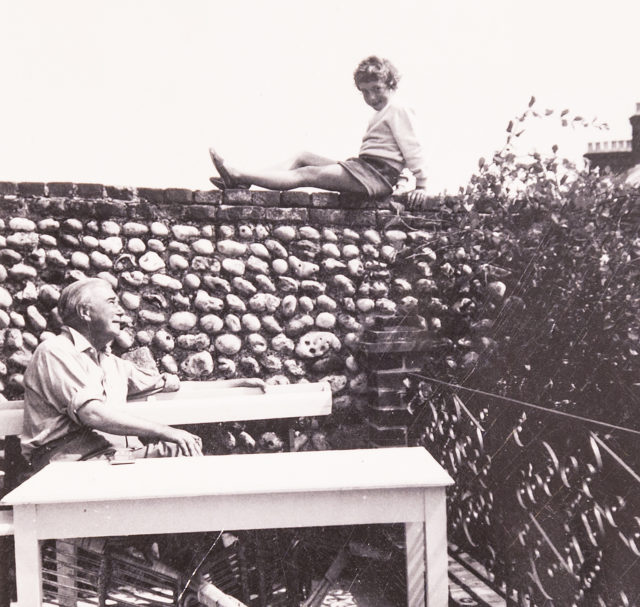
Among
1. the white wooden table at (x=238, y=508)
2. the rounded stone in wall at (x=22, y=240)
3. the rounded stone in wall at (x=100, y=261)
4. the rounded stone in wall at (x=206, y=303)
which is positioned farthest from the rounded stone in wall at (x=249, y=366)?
the white wooden table at (x=238, y=508)

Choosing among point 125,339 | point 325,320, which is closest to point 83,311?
point 125,339

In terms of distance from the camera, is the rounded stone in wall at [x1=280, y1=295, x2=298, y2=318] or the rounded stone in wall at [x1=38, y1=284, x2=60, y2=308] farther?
the rounded stone in wall at [x1=280, y1=295, x2=298, y2=318]

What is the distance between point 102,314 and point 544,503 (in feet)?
6.51

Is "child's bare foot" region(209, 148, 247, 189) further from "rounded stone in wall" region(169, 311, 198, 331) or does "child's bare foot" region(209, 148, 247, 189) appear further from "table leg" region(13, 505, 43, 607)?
"table leg" region(13, 505, 43, 607)

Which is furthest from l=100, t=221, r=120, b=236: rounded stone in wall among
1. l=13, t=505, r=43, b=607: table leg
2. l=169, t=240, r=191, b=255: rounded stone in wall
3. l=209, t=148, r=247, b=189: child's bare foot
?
l=13, t=505, r=43, b=607: table leg

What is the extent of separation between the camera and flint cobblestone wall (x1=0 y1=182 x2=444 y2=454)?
4117mm

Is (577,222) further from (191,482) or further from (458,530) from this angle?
(191,482)

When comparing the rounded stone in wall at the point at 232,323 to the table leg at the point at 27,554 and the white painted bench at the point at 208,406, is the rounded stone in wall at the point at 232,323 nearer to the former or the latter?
the white painted bench at the point at 208,406

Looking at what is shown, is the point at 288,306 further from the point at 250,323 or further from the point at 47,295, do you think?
the point at 47,295

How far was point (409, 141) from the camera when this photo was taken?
15.8 feet

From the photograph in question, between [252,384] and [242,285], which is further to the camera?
[242,285]

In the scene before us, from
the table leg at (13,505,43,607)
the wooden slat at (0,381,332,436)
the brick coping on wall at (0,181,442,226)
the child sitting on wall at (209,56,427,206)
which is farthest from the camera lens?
the child sitting on wall at (209,56,427,206)

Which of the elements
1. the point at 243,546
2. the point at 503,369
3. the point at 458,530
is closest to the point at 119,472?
the point at 243,546

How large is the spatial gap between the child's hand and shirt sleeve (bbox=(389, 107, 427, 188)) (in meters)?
0.09
